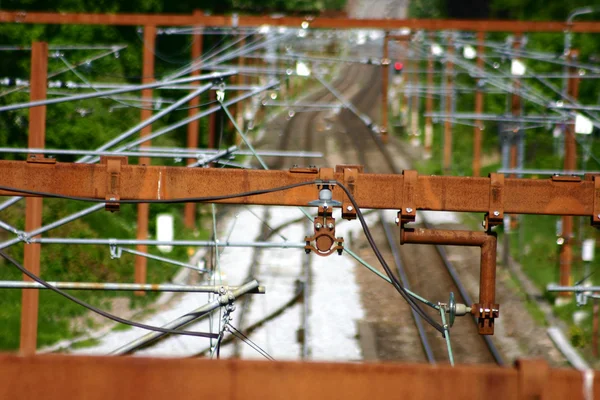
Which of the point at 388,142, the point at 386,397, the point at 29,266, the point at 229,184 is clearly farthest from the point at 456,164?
the point at 386,397

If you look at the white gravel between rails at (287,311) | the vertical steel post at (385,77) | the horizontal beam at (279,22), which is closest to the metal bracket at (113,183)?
the white gravel between rails at (287,311)

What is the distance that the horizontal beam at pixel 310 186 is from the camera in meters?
8.32

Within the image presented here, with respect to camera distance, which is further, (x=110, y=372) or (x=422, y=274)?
(x=422, y=274)

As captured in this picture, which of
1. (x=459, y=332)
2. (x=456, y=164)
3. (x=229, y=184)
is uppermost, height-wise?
(x=456, y=164)

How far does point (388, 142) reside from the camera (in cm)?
4244

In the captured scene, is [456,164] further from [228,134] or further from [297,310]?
[297,310]

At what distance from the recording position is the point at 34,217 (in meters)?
13.1

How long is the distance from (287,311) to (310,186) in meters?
11.9

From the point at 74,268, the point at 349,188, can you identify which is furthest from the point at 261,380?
the point at 74,268

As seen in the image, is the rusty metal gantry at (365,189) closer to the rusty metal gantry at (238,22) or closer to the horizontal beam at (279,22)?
the rusty metal gantry at (238,22)

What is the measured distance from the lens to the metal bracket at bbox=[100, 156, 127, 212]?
328 inches

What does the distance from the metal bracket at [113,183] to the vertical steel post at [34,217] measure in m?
4.42

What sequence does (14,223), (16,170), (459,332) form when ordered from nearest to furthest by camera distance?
(16,170)
(459,332)
(14,223)

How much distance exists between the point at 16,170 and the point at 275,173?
2.23m
